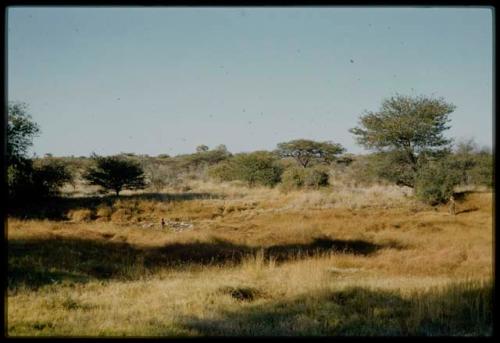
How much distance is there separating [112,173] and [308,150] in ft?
90.4

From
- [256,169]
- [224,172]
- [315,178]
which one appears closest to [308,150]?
[224,172]

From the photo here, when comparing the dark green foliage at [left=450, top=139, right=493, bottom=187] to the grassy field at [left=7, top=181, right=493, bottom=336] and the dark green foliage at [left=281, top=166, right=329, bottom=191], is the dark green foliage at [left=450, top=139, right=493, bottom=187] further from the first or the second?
the dark green foliage at [left=281, top=166, right=329, bottom=191]

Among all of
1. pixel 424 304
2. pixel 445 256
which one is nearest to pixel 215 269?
pixel 424 304

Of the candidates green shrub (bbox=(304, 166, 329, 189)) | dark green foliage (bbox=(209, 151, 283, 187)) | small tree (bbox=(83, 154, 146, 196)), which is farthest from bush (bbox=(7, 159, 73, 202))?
green shrub (bbox=(304, 166, 329, 189))

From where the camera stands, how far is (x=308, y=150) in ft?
160

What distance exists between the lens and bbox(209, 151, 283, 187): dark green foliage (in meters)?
34.8

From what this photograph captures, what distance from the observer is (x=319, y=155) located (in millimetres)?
49594

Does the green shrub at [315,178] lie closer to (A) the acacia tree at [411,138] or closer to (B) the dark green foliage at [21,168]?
(A) the acacia tree at [411,138]

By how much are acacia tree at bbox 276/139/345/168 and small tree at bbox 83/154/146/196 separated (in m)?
24.6

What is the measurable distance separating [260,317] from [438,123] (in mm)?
24478

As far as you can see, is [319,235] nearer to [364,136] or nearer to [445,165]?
[445,165]

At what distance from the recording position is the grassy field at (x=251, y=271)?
5.99 meters

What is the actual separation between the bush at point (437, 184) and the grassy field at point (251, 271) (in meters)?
0.74

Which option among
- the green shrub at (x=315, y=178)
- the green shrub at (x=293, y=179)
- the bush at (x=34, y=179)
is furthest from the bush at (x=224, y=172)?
the bush at (x=34, y=179)
